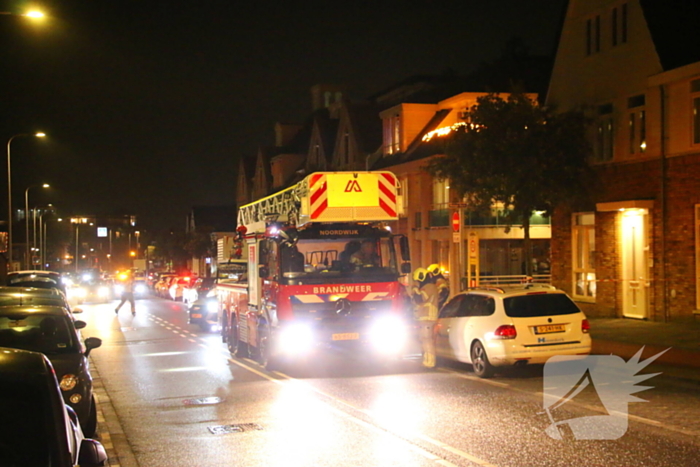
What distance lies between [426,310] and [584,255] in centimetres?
947

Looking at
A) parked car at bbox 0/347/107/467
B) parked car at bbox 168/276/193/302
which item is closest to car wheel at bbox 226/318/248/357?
parked car at bbox 0/347/107/467

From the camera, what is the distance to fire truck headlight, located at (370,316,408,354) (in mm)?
15438

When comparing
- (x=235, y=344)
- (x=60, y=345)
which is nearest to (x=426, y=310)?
(x=235, y=344)

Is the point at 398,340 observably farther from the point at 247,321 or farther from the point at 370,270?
the point at 247,321

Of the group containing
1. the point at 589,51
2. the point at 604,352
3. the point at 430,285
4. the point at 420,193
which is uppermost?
the point at 589,51

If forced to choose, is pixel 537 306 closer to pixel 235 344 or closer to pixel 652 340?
pixel 652 340

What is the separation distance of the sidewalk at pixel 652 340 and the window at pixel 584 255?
2.68m

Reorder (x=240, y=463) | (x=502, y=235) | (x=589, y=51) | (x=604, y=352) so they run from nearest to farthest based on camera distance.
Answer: (x=240, y=463) → (x=604, y=352) → (x=589, y=51) → (x=502, y=235)

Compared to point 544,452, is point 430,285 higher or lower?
higher

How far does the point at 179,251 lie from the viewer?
3543 inches

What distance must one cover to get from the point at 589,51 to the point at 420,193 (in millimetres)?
16023

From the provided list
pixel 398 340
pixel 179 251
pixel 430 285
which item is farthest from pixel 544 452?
pixel 179 251

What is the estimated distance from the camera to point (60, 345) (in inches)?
383

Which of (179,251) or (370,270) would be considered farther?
(179,251)
